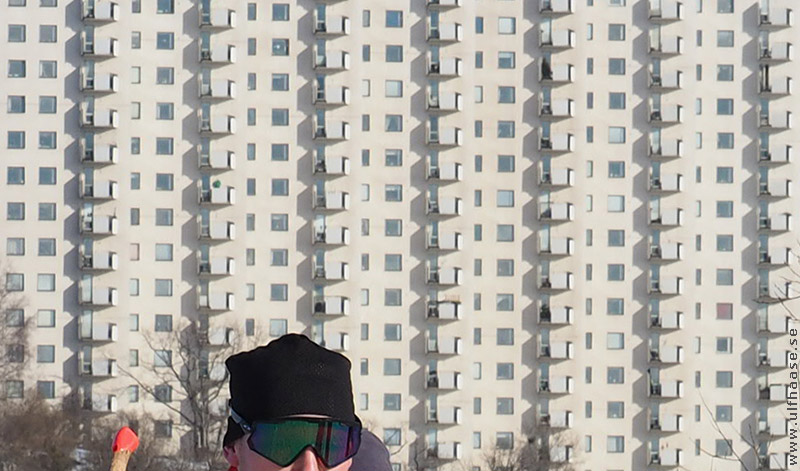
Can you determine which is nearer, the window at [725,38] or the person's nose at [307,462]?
the person's nose at [307,462]

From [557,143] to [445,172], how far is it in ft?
16.3

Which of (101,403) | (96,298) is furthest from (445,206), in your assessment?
(101,403)

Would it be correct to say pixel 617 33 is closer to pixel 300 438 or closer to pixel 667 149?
pixel 667 149

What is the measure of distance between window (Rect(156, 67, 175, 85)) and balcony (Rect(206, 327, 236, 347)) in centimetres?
1067

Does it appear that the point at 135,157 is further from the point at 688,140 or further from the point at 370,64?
the point at 688,140

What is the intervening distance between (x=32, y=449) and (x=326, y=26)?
25.3m

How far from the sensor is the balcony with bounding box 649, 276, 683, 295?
98562 millimetres

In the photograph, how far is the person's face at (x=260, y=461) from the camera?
7.35 feet

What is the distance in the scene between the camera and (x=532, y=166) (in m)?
98.3

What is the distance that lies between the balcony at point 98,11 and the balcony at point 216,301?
38.9 feet

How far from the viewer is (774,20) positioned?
97438mm

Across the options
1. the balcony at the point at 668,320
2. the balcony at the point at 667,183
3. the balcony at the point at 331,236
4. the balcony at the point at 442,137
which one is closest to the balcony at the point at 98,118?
the balcony at the point at 331,236

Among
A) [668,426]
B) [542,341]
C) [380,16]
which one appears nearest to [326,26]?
[380,16]

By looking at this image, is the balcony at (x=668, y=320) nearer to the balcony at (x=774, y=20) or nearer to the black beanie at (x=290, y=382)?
the balcony at (x=774, y=20)
